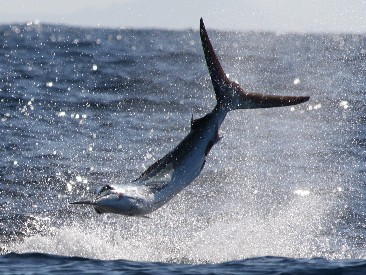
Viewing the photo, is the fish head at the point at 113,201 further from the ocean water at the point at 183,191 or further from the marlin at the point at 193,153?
the ocean water at the point at 183,191

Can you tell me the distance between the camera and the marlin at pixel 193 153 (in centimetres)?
1322

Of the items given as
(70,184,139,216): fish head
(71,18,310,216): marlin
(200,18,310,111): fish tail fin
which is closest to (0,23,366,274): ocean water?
(71,18,310,216): marlin

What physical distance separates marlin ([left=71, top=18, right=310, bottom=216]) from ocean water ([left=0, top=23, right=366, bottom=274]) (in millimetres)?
1513

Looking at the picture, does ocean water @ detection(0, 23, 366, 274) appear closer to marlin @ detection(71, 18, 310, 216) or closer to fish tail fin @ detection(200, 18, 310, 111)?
marlin @ detection(71, 18, 310, 216)

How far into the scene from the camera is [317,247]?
59.6 ft

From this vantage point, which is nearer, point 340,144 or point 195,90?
point 340,144

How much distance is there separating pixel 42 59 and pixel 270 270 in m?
54.8

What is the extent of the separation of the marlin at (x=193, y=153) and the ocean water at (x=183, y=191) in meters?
1.51

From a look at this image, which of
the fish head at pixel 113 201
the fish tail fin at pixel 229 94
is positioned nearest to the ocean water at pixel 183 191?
the fish head at pixel 113 201

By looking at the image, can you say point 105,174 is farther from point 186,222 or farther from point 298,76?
point 298,76

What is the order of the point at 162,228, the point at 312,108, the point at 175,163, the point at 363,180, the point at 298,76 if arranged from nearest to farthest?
the point at 175,163, the point at 162,228, the point at 363,180, the point at 312,108, the point at 298,76

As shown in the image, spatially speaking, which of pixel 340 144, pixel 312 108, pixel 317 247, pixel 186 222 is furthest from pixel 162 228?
pixel 312 108

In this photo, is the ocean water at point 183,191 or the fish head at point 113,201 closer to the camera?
the fish head at point 113,201

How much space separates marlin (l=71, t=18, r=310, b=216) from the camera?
13219mm
